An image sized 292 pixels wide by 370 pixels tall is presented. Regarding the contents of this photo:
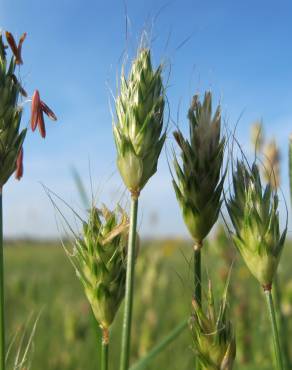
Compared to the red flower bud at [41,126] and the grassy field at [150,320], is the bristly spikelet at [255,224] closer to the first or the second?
the red flower bud at [41,126]

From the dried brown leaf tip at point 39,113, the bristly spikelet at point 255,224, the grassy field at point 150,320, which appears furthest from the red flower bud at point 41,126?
the grassy field at point 150,320

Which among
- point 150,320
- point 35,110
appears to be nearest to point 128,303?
point 35,110

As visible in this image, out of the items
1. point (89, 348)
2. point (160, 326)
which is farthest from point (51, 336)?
point (160, 326)

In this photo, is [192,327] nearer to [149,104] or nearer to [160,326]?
[149,104]

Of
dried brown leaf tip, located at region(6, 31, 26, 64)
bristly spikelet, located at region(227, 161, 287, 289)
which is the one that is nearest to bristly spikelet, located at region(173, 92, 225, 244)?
bristly spikelet, located at region(227, 161, 287, 289)

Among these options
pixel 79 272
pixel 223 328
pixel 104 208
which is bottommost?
pixel 223 328

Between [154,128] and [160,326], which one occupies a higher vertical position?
[154,128]

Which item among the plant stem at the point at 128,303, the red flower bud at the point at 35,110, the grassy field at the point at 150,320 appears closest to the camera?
the plant stem at the point at 128,303

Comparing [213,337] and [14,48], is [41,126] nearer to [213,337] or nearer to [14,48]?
[14,48]
